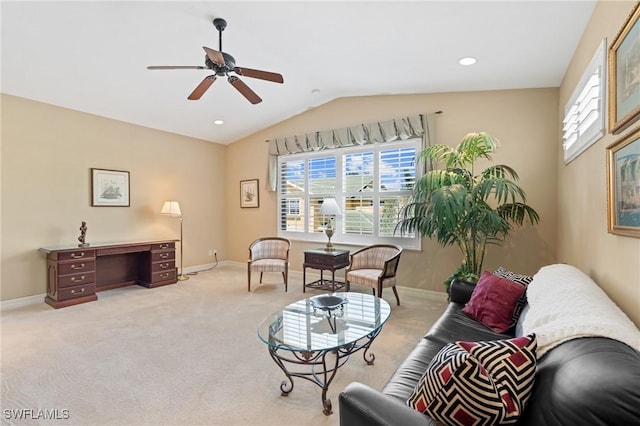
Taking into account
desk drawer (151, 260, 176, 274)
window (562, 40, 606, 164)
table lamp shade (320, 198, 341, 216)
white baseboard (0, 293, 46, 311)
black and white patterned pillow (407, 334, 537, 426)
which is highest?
window (562, 40, 606, 164)

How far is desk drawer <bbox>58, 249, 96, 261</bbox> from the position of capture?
3.93 meters

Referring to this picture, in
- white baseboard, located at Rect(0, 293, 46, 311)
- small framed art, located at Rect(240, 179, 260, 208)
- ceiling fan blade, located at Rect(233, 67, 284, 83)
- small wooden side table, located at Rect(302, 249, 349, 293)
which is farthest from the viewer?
small framed art, located at Rect(240, 179, 260, 208)

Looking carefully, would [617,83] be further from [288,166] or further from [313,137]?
[288,166]

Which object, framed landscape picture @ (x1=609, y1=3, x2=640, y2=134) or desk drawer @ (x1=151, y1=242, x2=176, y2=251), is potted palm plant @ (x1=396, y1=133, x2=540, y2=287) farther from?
desk drawer @ (x1=151, y1=242, x2=176, y2=251)

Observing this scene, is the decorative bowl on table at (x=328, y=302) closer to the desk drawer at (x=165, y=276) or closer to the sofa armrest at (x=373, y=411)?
the sofa armrest at (x=373, y=411)

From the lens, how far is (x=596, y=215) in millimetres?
2098

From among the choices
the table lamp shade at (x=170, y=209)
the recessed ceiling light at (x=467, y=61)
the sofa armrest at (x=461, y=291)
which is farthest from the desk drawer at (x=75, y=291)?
the recessed ceiling light at (x=467, y=61)

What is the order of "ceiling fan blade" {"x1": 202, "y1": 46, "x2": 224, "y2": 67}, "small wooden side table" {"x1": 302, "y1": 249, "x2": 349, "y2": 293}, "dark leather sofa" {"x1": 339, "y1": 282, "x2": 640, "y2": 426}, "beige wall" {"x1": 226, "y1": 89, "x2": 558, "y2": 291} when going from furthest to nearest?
"small wooden side table" {"x1": 302, "y1": 249, "x2": 349, "y2": 293}, "beige wall" {"x1": 226, "y1": 89, "x2": 558, "y2": 291}, "ceiling fan blade" {"x1": 202, "y1": 46, "x2": 224, "y2": 67}, "dark leather sofa" {"x1": 339, "y1": 282, "x2": 640, "y2": 426}

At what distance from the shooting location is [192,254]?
19.8ft

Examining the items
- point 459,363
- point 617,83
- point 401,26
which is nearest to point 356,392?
point 459,363

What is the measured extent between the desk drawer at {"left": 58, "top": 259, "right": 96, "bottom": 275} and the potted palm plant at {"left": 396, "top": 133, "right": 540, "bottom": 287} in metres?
4.27

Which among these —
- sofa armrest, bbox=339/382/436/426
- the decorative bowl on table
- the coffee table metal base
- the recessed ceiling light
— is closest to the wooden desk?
the coffee table metal base

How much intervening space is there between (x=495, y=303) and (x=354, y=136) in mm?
3324

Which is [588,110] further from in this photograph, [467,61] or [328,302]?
[328,302]
